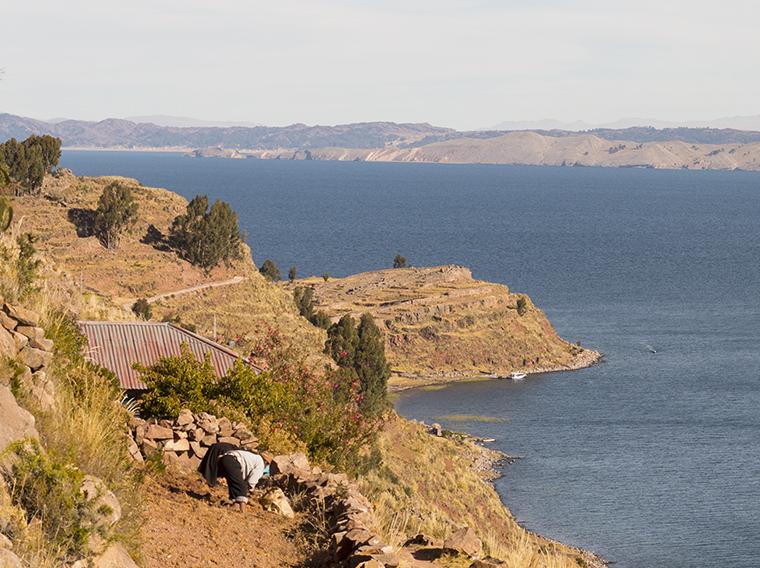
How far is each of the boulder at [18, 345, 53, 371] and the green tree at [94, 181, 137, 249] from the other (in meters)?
75.0

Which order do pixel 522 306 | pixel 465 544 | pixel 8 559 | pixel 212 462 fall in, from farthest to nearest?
1. pixel 522 306
2. pixel 212 462
3. pixel 465 544
4. pixel 8 559

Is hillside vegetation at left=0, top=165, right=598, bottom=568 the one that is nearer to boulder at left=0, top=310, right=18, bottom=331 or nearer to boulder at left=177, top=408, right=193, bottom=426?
boulder at left=0, top=310, right=18, bottom=331

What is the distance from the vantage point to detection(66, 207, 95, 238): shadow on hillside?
90438mm

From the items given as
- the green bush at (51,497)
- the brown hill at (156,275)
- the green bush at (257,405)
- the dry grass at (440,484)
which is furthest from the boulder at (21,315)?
the brown hill at (156,275)

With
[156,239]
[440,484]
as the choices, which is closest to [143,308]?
[156,239]

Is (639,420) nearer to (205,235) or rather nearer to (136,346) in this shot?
(205,235)

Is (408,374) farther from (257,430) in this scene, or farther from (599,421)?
(257,430)

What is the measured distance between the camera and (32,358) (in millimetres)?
15727

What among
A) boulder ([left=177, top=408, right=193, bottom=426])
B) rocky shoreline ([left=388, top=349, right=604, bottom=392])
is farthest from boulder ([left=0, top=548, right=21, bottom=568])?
rocky shoreline ([left=388, top=349, right=604, bottom=392])

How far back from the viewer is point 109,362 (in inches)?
1199

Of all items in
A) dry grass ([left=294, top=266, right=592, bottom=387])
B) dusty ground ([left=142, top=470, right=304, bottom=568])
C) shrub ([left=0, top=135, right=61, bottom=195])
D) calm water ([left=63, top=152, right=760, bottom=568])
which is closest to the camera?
dusty ground ([left=142, top=470, right=304, bottom=568])

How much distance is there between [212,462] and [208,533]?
9.00ft

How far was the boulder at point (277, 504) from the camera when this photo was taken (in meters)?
15.9

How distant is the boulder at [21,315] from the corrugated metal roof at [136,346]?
11938 mm
